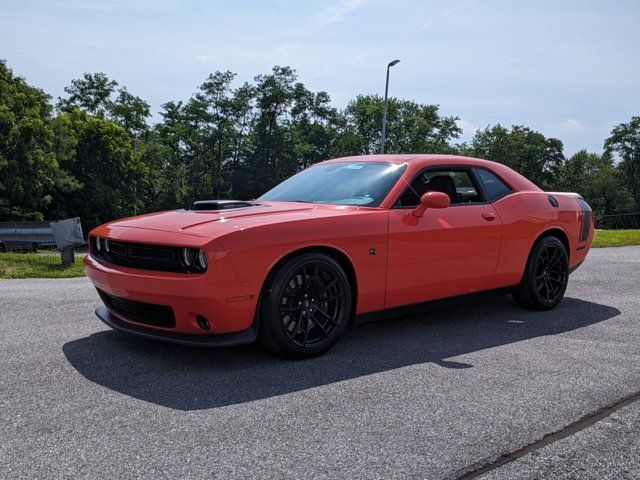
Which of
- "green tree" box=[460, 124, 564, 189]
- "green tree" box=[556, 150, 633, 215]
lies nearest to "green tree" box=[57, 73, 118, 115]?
"green tree" box=[460, 124, 564, 189]

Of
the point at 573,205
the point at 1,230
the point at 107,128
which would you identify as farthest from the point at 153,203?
the point at 573,205

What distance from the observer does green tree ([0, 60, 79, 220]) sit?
97.2 feet

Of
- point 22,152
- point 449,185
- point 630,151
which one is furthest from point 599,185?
point 449,185

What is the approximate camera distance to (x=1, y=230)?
37.7 ft

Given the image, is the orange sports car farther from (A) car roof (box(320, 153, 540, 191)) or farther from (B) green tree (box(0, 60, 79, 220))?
(B) green tree (box(0, 60, 79, 220))

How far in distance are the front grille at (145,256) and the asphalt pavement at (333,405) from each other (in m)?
0.63

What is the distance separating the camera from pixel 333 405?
3143 mm

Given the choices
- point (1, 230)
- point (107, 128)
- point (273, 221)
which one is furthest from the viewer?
point (107, 128)

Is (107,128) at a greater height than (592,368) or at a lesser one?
greater

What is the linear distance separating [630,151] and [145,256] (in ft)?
310

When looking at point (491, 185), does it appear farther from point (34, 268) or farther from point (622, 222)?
point (622, 222)

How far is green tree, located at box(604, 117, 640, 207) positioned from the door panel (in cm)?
Result: 9024

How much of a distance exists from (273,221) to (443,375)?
1.44 metres

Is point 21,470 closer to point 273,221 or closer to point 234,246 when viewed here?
point 234,246
